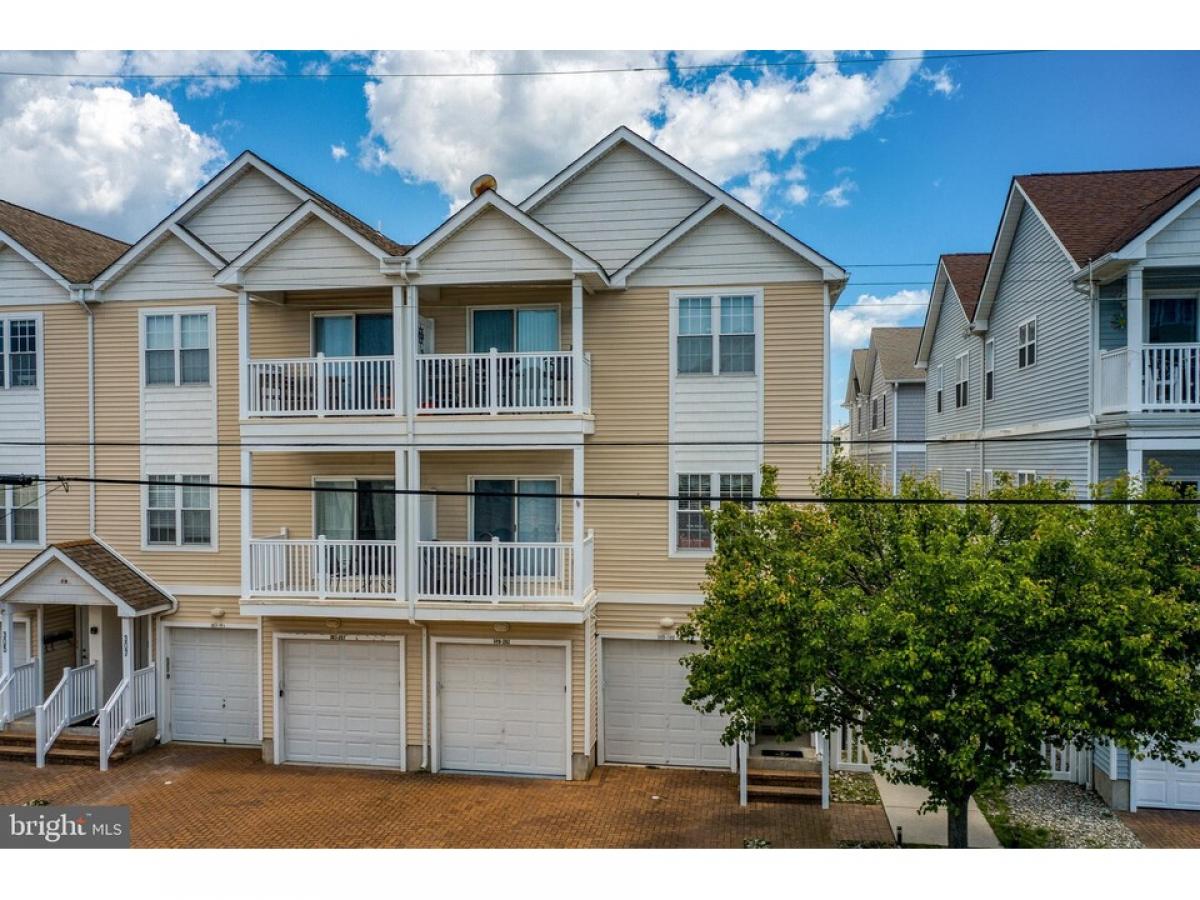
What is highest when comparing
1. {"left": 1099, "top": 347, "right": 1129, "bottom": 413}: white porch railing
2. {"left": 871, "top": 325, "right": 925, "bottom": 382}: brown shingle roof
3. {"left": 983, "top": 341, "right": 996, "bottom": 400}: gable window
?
{"left": 871, "top": 325, "right": 925, "bottom": 382}: brown shingle roof

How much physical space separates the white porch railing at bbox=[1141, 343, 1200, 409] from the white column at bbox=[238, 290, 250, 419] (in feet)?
37.4

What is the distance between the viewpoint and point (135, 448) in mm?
11477

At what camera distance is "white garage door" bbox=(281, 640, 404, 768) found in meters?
10.6

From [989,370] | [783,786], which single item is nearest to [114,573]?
[783,786]

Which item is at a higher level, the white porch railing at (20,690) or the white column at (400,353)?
the white column at (400,353)

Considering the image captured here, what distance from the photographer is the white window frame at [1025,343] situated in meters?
11.6

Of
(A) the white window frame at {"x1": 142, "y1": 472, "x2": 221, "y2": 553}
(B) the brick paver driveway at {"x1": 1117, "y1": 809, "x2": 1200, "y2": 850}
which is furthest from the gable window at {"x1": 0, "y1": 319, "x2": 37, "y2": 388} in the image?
(B) the brick paver driveway at {"x1": 1117, "y1": 809, "x2": 1200, "y2": 850}

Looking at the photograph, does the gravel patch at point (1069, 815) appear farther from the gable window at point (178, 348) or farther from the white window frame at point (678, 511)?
the gable window at point (178, 348)

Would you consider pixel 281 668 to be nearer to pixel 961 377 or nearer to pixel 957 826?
pixel 957 826

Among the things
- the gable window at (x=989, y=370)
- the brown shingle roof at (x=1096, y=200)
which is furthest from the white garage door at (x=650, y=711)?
the brown shingle roof at (x=1096, y=200)

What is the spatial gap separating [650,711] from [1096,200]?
971 cm

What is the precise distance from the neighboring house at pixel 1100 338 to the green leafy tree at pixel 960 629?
2.19 m

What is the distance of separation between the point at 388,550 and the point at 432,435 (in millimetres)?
1720

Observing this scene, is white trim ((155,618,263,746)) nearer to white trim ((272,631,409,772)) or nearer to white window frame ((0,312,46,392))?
white trim ((272,631,409,772))
